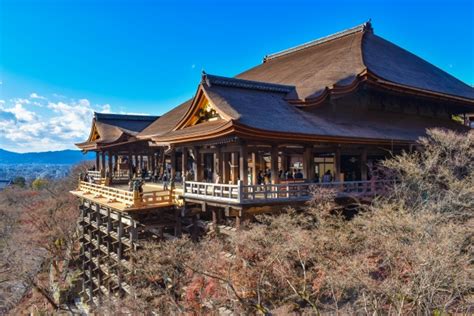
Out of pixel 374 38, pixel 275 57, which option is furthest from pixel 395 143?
pixel 275 57

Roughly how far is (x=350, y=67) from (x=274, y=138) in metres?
9.22

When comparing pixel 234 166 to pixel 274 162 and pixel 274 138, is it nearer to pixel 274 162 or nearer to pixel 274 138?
pixel 274 162

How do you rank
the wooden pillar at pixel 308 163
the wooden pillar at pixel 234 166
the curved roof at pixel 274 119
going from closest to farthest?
1. the curved roof at pixel 274 119
2. the wooden pillar at pixel 308 163
3. the wooden pillar at pixel 234 166

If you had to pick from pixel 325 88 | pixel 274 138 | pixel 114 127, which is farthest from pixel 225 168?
pixel 114 127

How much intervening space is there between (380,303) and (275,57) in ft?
82.7

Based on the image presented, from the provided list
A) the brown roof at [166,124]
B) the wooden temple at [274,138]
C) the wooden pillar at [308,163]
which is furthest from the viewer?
the brown roof at [166,124]

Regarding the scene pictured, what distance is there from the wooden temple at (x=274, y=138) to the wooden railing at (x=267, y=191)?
1.8 inches

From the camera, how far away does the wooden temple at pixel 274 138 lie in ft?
41.6

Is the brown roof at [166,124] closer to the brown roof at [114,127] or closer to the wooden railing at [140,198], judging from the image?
the brown roof at [114,127]

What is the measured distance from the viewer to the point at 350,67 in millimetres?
18641

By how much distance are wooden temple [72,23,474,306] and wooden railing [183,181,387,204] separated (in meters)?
0.05

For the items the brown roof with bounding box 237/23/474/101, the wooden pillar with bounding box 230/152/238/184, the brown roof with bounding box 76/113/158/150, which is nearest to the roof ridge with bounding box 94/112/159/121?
the brown roof with bounding box 76/113/158/150

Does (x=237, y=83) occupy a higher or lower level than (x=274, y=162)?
higher

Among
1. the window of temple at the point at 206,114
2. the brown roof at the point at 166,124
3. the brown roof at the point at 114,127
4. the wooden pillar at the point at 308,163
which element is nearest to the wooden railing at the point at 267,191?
the wooden pillar at the point at 308,163
